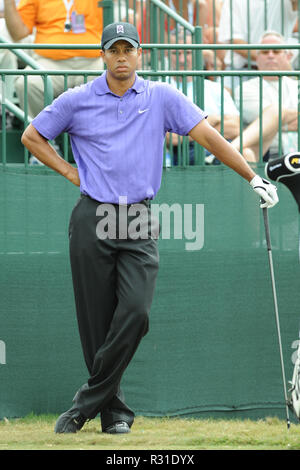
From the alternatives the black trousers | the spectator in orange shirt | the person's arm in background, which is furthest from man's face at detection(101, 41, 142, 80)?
the spectator in orange shirt

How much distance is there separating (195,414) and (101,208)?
178 cm

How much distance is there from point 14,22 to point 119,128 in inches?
140

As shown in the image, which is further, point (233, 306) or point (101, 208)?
point (233, 306)

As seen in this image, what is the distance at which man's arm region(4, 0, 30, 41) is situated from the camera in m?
8.70

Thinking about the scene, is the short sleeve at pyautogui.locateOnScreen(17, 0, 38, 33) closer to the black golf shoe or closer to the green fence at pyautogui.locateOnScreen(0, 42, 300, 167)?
the green fence at pyautogui.locateOnScreen(0, 42, 300, 167)

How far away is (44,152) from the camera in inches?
225

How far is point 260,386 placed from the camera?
21.7 feet

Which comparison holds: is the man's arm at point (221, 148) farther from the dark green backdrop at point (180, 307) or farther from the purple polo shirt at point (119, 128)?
the dark green backdrop at point (180, 307)

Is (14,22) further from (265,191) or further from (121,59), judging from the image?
(265,191)

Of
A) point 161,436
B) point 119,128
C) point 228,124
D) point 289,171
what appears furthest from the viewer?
point 228,124

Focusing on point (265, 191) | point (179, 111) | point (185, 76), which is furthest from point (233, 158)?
point (185, 76)

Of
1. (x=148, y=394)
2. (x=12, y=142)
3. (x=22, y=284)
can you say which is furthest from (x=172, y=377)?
(x=12, y=142)

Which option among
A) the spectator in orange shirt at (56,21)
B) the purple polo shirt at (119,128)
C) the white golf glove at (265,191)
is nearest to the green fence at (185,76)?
the purple polo shirt at (119,128)
